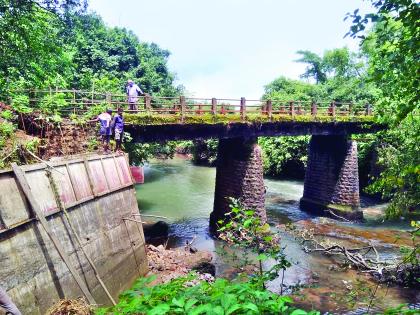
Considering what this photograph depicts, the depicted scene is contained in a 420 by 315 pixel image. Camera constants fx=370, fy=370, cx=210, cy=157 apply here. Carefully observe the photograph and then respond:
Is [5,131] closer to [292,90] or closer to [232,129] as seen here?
[232,129]

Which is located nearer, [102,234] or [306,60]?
[102,234]

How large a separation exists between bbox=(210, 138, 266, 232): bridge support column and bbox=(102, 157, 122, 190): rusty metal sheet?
7832 millimetres

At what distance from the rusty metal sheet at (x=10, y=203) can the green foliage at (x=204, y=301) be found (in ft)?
13.6

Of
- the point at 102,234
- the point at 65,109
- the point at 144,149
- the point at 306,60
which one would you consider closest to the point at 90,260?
the point at 102,234

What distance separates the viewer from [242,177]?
18250 millimetres

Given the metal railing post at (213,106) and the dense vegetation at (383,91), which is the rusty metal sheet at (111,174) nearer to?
the metal railing post at (213,106)

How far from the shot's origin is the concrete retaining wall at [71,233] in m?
6.84

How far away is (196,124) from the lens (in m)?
16.3

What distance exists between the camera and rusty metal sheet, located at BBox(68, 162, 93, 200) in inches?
368

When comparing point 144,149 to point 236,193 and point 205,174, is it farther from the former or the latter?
point 205,174

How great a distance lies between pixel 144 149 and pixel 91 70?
11.6 metres

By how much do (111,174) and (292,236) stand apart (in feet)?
36.9

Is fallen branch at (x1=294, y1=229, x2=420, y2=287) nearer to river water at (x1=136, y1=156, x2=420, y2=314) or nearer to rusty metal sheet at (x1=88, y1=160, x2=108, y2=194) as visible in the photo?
river water at (x1=136, y1=156, x2=420, y2=314)

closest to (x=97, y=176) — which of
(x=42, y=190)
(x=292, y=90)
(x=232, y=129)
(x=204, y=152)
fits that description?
(x=42, y=190)
